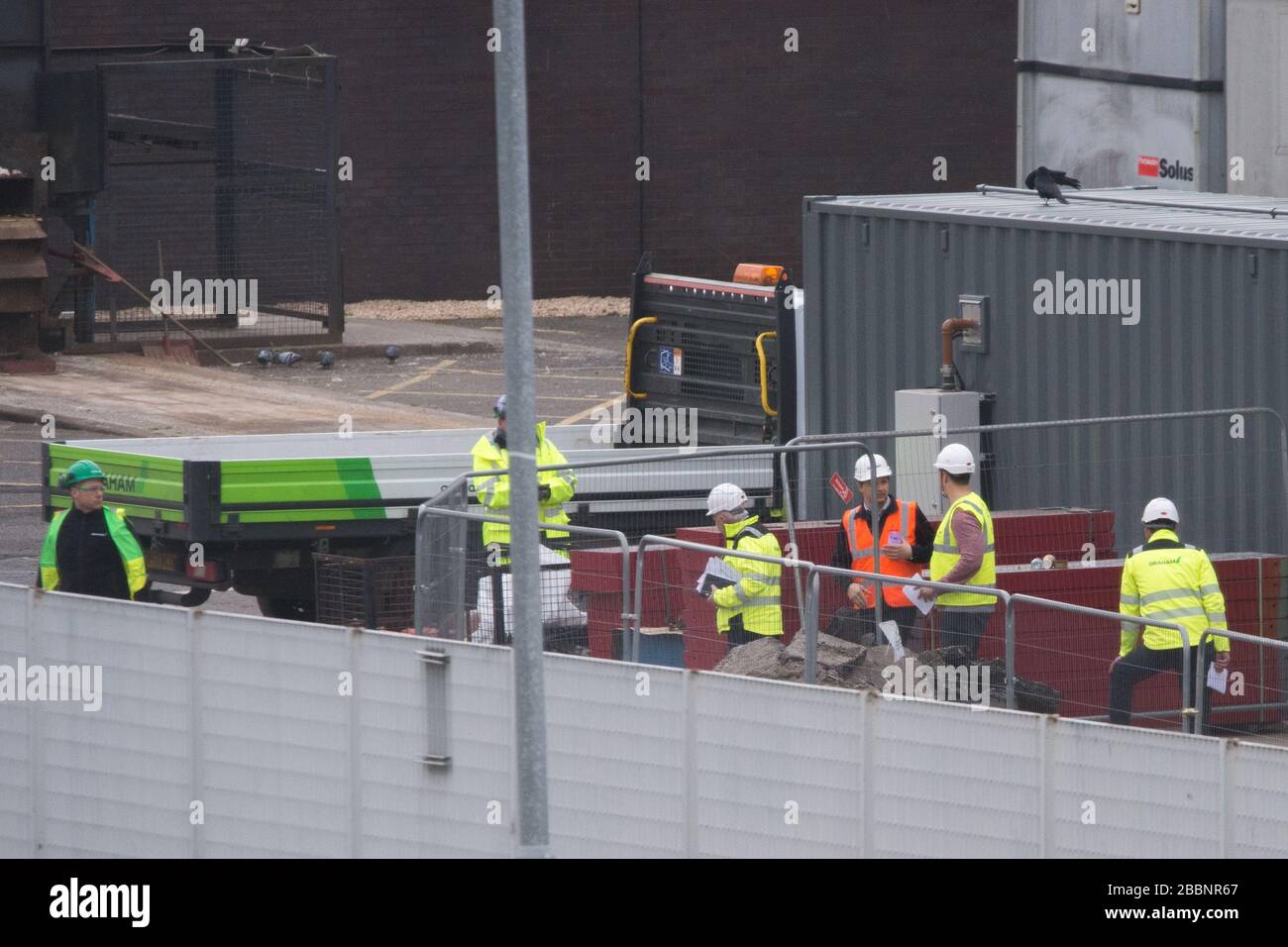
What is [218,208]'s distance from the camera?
91.6 ft

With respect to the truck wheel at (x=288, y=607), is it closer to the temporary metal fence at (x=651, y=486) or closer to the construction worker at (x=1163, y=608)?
the temporary metal fence at (x=651, y=486)

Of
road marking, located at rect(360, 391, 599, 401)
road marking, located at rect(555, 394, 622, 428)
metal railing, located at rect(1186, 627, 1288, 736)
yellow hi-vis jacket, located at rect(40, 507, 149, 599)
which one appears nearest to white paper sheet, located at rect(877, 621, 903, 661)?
metal railing, located at rect(1186, 627, 1288, 736)

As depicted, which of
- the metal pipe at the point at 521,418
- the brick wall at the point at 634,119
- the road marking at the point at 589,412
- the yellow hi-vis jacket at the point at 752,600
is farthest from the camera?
the brick wall at the point at 634,119

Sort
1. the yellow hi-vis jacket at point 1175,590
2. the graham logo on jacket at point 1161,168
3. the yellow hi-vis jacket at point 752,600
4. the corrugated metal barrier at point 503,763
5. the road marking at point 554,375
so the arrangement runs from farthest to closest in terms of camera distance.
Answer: the road marking at point 554,375 < the graham logo on jacket at point 1161,168 < the yellow hi-vis jacket at point 752,600 < the yellow hi-vis jacket at point 1175,590 < the corrugated metal barrier at point 503,763

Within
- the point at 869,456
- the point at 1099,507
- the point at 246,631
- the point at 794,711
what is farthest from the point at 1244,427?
the point at 246,631

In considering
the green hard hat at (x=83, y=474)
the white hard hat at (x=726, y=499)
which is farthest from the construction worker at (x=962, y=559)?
the green hard hat at (x=83, y=474)

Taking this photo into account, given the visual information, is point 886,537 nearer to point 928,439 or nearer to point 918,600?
point 918,600

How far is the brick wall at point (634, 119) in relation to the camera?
31719mm

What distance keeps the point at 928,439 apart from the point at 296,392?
1228 centimetres

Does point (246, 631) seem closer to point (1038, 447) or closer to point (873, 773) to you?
point (873, 773)

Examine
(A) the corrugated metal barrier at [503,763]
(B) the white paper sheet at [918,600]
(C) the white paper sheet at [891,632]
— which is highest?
(B) the white paper sheet at [918,600]

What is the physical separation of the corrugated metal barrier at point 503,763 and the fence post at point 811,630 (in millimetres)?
1338

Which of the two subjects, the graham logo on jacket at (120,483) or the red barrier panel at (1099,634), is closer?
the red barrier panel at (1099,634)

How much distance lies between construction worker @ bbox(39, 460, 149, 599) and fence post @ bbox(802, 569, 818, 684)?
13.8 ft
